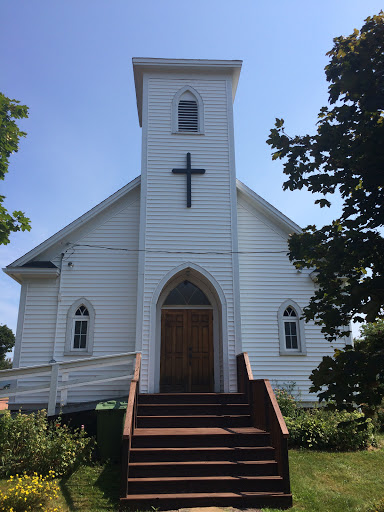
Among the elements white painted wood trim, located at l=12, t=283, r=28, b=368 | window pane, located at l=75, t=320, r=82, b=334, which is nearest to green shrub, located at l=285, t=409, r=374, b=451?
window pane, located at l=75, t=320, r=82, b=334

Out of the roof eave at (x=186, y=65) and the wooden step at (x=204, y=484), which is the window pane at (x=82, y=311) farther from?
the roof eave at (x=186, y=65)

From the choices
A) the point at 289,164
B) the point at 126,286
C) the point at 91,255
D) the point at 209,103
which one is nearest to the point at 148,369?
the point at 126,286

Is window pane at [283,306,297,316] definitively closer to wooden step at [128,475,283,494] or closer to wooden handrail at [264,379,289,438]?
wooden handrail at [264,379,289,438]

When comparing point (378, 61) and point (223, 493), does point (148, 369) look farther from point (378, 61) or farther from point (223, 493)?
point (378, 61)

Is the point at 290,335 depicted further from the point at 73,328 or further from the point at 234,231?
the point at 73,328

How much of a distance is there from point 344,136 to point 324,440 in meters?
7.34

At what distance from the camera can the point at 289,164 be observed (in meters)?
4.73

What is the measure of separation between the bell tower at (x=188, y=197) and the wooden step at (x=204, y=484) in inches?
138

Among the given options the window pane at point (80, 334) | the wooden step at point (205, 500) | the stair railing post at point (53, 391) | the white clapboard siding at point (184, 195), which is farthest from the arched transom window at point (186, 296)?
the wooden step at point (205, 500)

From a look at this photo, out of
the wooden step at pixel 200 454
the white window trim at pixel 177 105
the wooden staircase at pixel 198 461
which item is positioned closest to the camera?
the wooden staircase at pixel 198 461

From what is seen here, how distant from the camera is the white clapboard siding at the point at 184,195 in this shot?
449 inches

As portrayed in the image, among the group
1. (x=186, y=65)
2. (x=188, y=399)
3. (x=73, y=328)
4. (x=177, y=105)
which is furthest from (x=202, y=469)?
(x=186, y=65)

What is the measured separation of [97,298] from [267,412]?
5.73m

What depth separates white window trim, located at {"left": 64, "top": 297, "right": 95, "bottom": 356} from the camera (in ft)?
37.0
